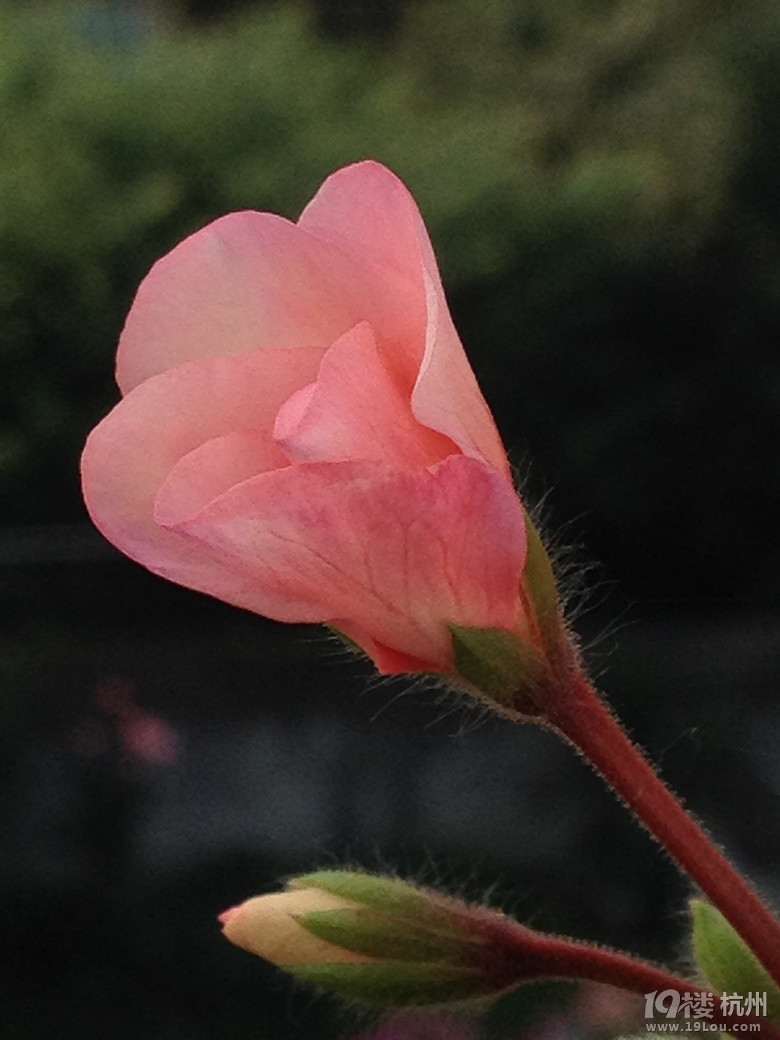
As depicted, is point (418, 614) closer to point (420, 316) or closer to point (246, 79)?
point (420, 316)

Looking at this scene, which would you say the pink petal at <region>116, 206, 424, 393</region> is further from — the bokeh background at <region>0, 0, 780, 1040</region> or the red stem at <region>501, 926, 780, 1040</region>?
the bokeh background at <region>0, 0, 780, 1040</region>

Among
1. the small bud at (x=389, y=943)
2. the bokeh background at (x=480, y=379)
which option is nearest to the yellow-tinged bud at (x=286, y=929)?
the small bud at (x=389, y=943)

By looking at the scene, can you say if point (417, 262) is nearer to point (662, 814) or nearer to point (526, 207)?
point (662, 814)

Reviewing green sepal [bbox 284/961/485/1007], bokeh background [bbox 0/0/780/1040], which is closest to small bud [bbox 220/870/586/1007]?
green sepal [bbox 284/961/485/1007]

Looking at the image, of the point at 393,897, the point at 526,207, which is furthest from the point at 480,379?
the point at 393,897

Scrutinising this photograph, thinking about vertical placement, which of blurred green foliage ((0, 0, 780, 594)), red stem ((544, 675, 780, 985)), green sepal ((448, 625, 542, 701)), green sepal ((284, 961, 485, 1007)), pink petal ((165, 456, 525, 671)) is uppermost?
blurred green foliage ((0, 0, 780, 594))

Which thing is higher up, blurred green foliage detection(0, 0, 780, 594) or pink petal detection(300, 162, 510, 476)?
blurred green foliage detection(0, 0, 780, 594)

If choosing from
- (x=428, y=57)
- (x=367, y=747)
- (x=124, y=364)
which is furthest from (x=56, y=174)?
(x=124, y=364)
